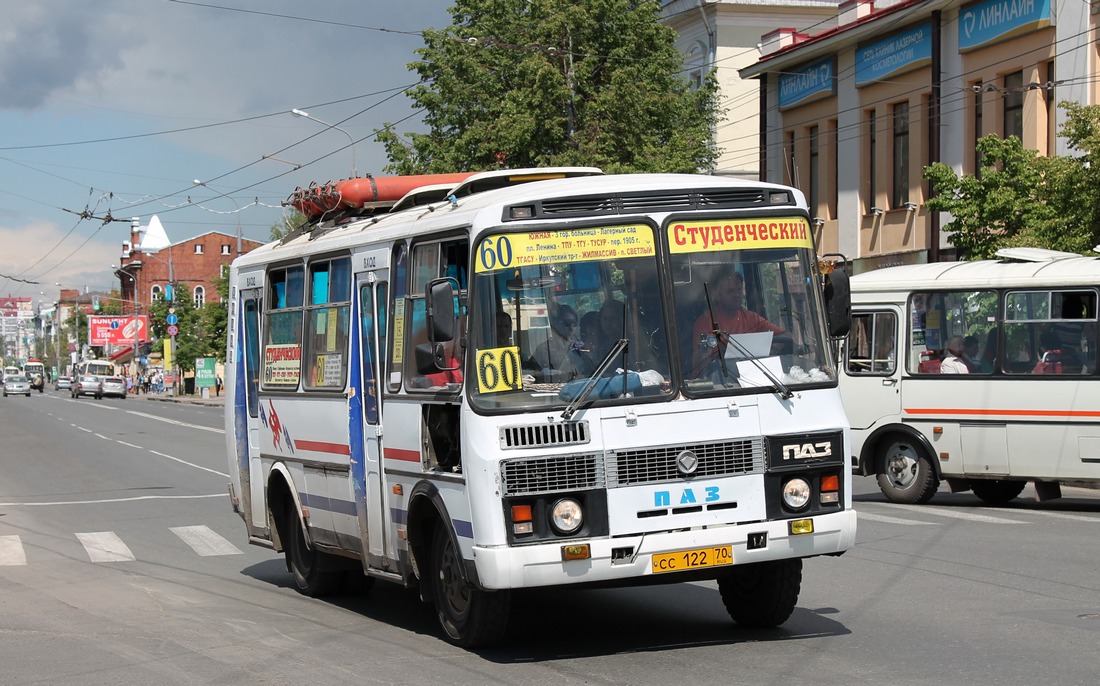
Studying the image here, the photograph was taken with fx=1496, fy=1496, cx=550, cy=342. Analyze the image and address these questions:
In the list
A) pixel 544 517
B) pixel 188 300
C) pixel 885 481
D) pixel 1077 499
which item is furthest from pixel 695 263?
pixel 188 300

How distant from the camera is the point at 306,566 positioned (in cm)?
1171

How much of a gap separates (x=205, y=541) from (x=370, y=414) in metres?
7.14

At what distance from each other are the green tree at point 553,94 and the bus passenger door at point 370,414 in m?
28.0

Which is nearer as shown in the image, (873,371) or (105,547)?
(105,547)

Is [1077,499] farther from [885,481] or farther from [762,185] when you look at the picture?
[762,185]

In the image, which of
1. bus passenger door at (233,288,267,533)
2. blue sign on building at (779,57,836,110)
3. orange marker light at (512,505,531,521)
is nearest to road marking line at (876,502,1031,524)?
bus passenger door at (233,288,267,533)

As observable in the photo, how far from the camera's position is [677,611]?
9992 millimetres

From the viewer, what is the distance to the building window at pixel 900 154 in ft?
117

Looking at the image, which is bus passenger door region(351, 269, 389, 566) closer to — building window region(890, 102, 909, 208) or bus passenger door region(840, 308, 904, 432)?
bus passenger door region(840, 308, 904, 432)

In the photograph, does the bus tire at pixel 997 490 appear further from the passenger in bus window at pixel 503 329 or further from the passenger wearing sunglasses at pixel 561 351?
the passenger in bus window at pixel 503 329

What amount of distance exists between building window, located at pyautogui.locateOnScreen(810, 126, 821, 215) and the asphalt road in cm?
2428

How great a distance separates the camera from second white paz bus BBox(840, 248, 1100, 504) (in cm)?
1677

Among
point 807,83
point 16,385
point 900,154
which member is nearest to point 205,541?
point 900,154

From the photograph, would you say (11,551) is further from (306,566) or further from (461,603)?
(461,603)
